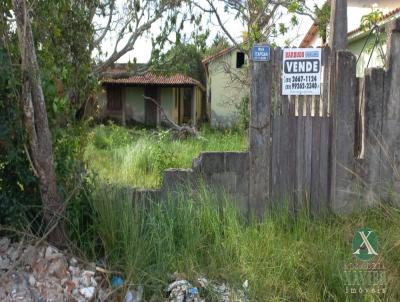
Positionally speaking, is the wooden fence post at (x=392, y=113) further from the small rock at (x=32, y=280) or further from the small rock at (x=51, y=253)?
the small rock at (x=32, y=280)

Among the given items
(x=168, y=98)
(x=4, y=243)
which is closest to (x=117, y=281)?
(x=4, y=243)

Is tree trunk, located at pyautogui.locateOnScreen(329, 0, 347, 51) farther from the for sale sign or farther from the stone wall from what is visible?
the stone wall

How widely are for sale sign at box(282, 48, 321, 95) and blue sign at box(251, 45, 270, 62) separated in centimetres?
19

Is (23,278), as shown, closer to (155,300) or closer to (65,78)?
(155,300)

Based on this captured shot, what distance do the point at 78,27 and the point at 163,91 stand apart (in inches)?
967

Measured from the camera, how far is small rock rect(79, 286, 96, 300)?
3.39m

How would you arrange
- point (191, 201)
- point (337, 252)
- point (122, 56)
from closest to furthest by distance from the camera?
1. point (337, 252)
2. point (191, 201)
3. point (122, 56)

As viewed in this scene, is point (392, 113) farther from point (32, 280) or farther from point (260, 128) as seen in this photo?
point (32, 280)

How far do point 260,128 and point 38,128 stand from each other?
224cm

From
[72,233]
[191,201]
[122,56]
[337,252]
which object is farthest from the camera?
[122,56]

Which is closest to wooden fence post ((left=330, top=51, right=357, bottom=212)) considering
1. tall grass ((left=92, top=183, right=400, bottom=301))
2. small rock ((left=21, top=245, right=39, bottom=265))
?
tall grass ((left=92, top=183, right=400, bottom=301))

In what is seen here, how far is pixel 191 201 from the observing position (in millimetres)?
4371

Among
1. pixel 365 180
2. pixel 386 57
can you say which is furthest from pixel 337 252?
pixel 386 57

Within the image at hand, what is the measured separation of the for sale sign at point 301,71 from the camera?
4625mm
